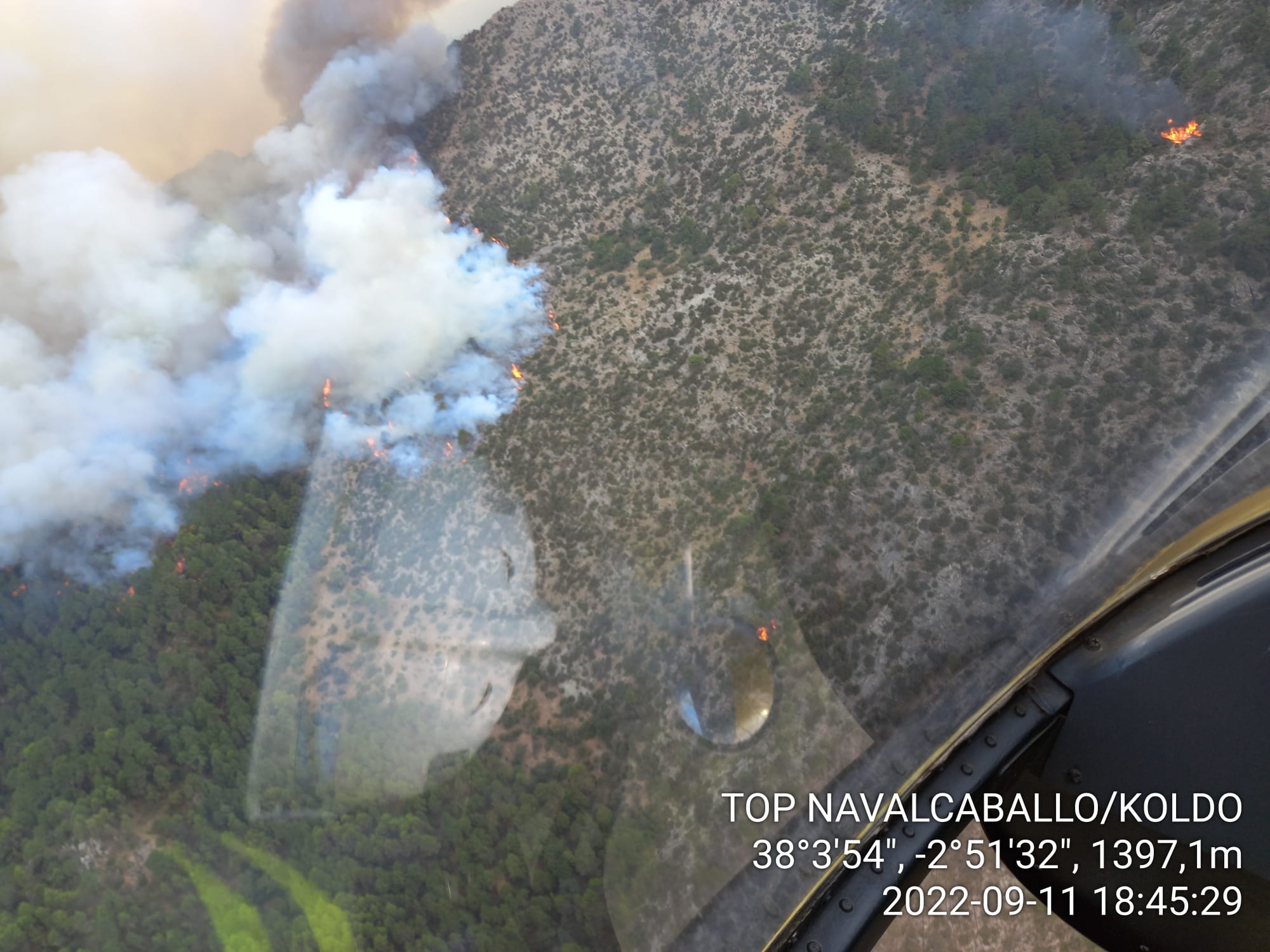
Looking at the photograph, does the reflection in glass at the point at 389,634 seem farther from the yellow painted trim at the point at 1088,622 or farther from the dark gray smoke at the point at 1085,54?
the dark gray smoke at the point at 1085,54

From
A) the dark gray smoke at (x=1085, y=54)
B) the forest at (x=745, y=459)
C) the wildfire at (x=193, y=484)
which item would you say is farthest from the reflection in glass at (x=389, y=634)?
the dark gray smoke at (x=1085, y=54)

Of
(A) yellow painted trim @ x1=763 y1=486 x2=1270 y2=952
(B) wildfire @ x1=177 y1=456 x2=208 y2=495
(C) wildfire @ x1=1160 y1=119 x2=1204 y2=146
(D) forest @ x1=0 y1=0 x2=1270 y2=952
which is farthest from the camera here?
(B) wildfire @ x1=177 y1=456 x2=208 y2=495

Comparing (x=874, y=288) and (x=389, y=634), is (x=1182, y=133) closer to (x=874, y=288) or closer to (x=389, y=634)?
(x=874, y=288)

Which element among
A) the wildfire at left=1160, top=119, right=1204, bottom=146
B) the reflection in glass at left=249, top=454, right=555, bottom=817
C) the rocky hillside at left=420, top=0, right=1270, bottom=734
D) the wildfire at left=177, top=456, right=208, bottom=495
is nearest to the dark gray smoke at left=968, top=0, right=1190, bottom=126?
the rocky hillside at left=420, top=0, right=1270, bottom=734

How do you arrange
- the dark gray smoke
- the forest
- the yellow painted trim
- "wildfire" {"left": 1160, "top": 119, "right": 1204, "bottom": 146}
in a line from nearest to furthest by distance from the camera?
the yellow painted trim
the forest
"wildfire" {"left": 1160, "top": 119, "right": 1204, "bottom": 146}
the dark gray smoke

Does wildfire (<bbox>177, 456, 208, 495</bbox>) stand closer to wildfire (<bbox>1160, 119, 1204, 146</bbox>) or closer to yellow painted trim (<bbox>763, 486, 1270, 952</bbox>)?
yellow painted trim (<bbox>763, 486, 1270, 952</bbox>)

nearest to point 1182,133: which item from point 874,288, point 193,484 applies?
point 874,288

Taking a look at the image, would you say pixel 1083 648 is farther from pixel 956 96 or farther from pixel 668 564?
pixel 956 96

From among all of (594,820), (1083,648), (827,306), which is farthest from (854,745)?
(827,306)
